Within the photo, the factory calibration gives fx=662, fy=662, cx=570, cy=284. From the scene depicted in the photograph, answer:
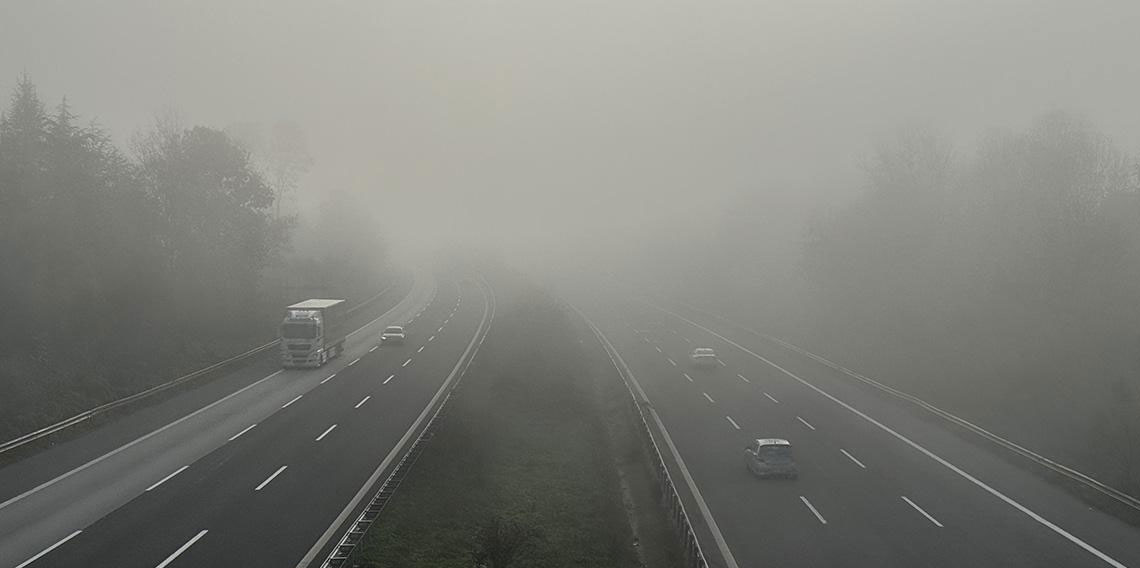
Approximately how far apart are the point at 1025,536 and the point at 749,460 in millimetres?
9353

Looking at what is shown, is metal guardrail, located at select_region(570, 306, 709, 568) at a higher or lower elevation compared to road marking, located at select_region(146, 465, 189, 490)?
higher

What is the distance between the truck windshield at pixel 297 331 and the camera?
4234cm

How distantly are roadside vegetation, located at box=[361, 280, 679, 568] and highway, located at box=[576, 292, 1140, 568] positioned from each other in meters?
2.30

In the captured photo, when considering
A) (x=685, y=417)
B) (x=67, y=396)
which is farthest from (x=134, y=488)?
(x=685, y=417)

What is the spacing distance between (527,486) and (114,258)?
30586 millimetres

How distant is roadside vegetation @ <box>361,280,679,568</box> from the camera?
1952cm

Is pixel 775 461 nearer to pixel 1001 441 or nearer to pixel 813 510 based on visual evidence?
pixel 813 510

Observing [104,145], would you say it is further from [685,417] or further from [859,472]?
[859,472]

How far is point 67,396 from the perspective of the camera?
1160 inches

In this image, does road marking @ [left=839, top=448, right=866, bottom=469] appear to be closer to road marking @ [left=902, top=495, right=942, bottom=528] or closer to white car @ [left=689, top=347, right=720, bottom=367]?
road marking @ [left=902, top=495, right=942, bottom=528]

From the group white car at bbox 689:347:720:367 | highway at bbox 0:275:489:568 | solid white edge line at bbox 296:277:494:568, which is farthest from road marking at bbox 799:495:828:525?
white car at bbox 689:347:720:367

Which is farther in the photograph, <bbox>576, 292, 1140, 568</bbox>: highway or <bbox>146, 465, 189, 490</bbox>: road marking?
<bbox>146, 465, 189, 490</bbox>: road marking

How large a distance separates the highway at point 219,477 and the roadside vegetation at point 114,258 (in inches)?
155

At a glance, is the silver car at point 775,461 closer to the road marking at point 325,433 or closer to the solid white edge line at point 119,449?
the road marking at point 325,433
